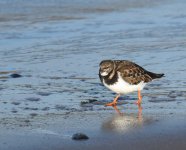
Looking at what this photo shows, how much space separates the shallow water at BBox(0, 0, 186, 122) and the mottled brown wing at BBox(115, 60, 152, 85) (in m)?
0.22

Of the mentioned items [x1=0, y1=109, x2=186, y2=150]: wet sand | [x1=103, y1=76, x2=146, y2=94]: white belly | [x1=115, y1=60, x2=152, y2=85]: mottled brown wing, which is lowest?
[x1=0, y1=109, x2=186, y2=150]: wet sand

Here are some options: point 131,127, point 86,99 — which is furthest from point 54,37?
point 131,127

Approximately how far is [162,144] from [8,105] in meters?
2.14

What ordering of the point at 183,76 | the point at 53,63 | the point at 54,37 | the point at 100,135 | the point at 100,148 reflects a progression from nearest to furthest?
1. the point at 100,148
2. the point at 100,135
3. the point at 183,76
4. the point at 53,63
5. the point at 54,37

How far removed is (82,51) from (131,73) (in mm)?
3321

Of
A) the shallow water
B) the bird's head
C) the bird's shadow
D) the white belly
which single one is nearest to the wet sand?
the bird's shadow

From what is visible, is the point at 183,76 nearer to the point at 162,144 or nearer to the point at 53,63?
the point at 53,63

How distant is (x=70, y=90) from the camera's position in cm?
803

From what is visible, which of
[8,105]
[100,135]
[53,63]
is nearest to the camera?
[100,135]

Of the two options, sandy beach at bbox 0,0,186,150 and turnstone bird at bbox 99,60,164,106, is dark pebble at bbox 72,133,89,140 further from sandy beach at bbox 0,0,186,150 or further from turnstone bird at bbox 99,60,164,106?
turnstone bird at bbox 99,60,164,106

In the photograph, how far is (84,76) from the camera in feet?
29.3

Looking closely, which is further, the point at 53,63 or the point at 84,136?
the point at 53,63

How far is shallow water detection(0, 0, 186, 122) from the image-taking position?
24.3 feet

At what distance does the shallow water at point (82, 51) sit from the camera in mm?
7409
